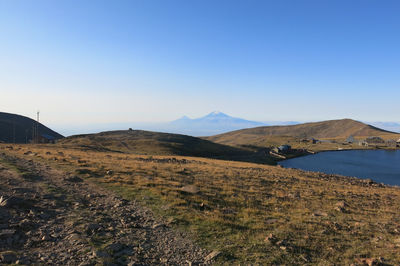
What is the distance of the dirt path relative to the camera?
8609 millimetres

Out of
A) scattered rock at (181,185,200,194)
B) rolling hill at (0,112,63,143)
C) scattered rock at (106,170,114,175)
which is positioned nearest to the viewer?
scattered rock at (181,185,200,194)

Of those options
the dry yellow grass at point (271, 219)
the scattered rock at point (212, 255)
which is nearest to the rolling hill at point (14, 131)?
the dry yellow grass at point (271, 219)

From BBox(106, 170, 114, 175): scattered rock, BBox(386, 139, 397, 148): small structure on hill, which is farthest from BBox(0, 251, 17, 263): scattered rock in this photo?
BBox(386, 139, 397, 148): small structure on hill

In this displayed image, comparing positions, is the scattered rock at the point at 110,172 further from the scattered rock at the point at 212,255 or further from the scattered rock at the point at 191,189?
the scattered rock at the point at 212,255

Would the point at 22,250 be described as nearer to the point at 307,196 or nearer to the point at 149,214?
the point at 149,214

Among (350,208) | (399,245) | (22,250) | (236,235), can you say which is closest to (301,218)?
(399,245)

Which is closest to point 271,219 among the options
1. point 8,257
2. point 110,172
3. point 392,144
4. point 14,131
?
point 8,257

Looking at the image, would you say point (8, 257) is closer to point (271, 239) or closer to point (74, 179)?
point (271, 239)

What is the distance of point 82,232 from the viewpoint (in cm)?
1056

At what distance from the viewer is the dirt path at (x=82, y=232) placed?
861 cm

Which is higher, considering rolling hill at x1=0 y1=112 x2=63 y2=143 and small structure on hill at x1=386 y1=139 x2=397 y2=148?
rolling hill at x1=0 y1=112 x2=63 y2=143

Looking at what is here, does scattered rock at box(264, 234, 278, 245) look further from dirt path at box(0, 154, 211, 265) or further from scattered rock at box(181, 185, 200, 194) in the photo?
scattered rock at box(181, 185, 200, 194)

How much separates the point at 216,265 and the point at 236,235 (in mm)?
3017

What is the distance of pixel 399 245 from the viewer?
35.6 feet
